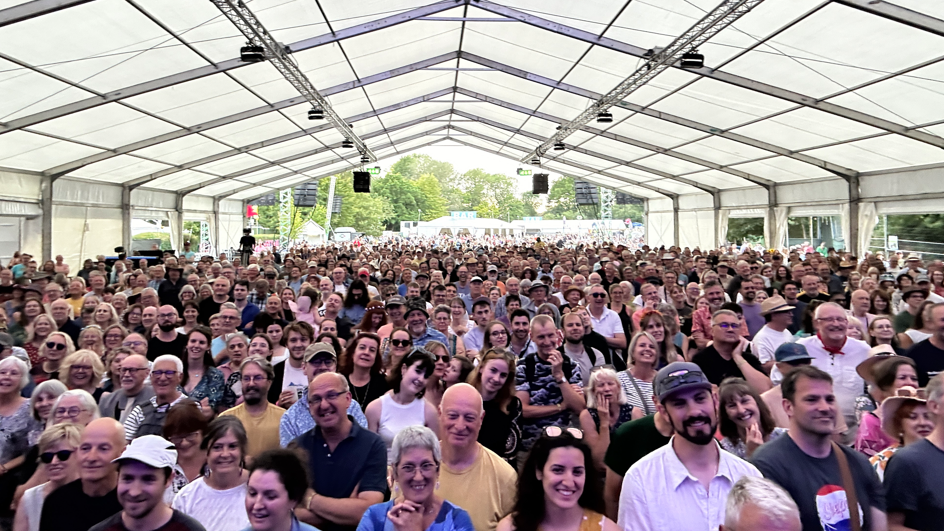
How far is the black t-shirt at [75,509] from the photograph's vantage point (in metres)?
2.96

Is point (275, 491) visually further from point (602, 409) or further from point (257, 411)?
point (602, 409)

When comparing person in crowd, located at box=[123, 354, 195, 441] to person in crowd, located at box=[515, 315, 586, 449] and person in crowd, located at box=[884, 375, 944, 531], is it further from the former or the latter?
person in crowd, located at box=[884, 375, 944, 531]

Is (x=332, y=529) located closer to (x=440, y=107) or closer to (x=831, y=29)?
(x=831, y=29)

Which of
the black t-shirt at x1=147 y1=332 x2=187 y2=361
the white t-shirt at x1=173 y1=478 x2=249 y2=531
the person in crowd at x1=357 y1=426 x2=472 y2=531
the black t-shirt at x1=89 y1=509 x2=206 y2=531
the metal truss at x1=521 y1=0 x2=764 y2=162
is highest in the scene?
the metal truss at x1=521 y1=0 x2=764 y2=162

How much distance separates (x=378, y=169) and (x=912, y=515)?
2925 centimetres

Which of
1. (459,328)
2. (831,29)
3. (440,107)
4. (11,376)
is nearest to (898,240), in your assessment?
(831,29)

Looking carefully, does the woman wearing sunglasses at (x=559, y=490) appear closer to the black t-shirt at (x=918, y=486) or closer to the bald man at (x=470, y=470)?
the bald man at (x=470, y=470)

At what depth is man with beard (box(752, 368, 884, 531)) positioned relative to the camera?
2465mm

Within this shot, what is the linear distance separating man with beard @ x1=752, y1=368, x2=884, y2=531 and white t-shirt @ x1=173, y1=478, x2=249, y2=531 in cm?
217

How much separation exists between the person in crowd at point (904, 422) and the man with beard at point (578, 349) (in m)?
2.17

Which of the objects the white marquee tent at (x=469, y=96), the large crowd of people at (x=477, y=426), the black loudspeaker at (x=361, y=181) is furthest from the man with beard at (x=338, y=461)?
the black loudspeaker at (x=361, y=181)

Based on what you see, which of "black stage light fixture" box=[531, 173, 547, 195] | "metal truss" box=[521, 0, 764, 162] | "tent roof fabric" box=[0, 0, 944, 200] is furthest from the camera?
"black stage light fixture" box=[531, 173, 547, 195]

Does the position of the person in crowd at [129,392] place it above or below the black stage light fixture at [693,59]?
below

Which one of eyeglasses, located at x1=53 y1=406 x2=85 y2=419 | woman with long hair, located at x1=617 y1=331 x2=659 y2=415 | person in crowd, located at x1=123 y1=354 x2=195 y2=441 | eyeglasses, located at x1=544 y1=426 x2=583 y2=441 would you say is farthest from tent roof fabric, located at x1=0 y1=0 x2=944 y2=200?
eyeglasses, located at x1=544 y1=426 x2=583 y2=441
